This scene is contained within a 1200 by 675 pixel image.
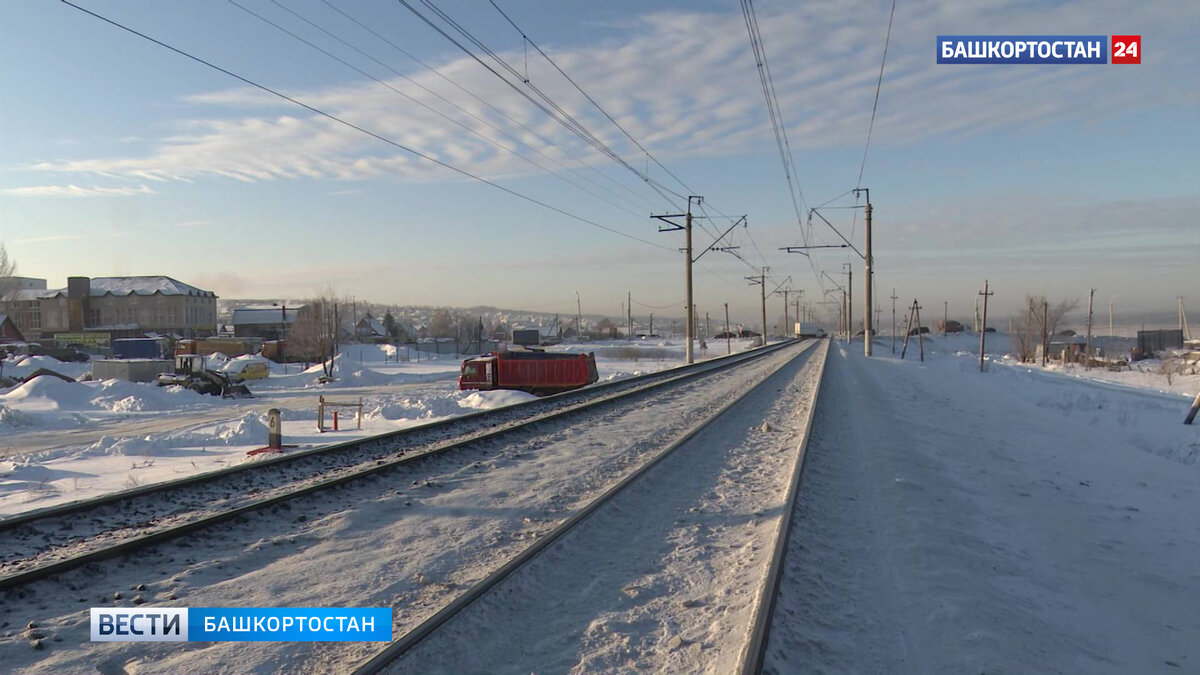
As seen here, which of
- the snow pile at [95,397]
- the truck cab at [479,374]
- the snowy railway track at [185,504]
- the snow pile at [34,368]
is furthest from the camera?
the snow pile at [34,368]

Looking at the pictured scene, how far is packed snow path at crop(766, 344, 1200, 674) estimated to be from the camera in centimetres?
486

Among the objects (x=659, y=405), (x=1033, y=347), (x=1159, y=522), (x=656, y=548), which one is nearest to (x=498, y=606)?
(x=656, y=548)

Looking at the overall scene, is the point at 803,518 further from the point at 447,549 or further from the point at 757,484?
the point at 447,549

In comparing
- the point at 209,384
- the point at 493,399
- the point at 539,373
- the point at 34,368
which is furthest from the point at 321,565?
the point at 34,368

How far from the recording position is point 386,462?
11.0 metres

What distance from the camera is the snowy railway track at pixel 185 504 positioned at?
6.63 m

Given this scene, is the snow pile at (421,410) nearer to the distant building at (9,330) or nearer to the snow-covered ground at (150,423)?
the snow-covered ground at (150,423)

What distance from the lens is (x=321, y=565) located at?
641cm

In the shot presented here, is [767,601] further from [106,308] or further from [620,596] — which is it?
[106,308]

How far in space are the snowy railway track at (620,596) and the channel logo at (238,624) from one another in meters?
0.65

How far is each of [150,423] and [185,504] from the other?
25.7 meters

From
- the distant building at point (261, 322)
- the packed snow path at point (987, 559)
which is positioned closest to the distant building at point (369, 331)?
the distant building at point (261, 322)

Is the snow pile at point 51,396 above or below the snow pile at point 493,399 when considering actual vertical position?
below

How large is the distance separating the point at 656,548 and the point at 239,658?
3815mm
